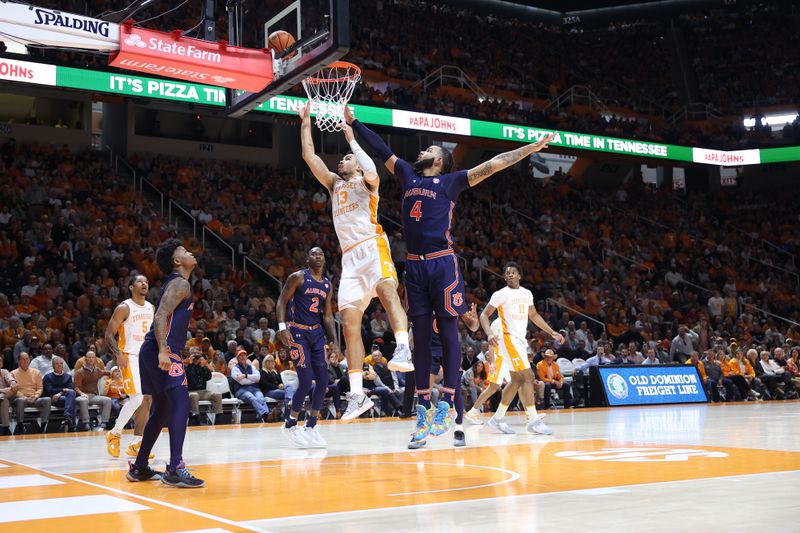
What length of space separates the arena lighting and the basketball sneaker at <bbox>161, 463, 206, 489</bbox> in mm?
29986

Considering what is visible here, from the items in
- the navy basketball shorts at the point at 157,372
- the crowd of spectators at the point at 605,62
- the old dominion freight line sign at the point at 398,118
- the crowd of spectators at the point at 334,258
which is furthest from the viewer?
the crowd of spectators at the point at 605,62

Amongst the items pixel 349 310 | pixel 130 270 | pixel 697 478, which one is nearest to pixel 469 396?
pixel 130 270

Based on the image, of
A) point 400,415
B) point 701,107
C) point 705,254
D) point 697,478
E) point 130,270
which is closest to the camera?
point 697,478

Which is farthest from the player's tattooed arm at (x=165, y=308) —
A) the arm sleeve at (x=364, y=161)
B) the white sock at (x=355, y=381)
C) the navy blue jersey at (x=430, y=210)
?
the navy blue jersey at (x=430, y=210)

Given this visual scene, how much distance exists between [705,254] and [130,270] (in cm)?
1887

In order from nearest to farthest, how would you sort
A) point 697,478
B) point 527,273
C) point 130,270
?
point 697,478
point 130,270
point 527,273

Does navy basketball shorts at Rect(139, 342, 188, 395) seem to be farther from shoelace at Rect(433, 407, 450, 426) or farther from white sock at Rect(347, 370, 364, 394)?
shoelace at Rect(433, 407, 450, 426)

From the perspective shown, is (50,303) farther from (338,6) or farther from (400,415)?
(338,6)

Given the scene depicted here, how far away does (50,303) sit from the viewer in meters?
15.6

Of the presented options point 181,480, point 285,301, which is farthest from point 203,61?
point 181,480

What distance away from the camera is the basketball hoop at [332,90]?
9.06 meters

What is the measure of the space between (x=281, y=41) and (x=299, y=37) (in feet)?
1.49

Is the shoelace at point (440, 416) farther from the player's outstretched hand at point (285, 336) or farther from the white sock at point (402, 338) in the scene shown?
the player's outstretched hand at point (285, 336)

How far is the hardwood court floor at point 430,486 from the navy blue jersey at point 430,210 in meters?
1.78
